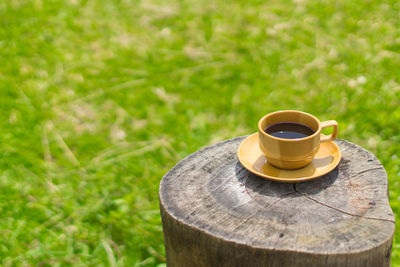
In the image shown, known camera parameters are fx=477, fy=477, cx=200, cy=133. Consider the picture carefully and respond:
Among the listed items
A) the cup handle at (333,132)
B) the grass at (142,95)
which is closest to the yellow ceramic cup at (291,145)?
the cup handle at (333,132)

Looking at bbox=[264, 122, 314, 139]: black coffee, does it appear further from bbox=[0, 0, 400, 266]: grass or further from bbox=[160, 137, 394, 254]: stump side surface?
bbox=[0, 0, 400, 266]: grass

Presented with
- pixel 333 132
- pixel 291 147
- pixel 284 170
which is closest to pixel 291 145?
pixel 291 147

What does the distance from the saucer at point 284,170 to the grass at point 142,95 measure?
82 cm

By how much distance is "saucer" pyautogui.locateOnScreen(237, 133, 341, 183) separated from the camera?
5.65 ft

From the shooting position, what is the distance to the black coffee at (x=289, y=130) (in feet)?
5.82

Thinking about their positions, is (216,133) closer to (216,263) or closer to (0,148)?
(0,148)

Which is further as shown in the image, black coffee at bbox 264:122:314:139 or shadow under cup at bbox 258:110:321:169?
black coffee at bbox 264:122:314:139

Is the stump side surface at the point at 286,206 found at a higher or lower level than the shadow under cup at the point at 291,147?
lower

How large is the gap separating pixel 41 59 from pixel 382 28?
309 centimetres

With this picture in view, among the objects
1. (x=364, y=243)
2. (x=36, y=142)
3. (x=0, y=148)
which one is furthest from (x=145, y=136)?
(x=364, y=243)

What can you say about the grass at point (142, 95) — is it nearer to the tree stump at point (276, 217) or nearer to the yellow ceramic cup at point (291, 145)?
the tree stump at point (276, 217)

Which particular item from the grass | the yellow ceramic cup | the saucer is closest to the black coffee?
the yellow ceramic cup

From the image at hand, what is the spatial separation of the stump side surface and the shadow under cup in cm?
10

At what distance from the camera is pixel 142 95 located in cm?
385
